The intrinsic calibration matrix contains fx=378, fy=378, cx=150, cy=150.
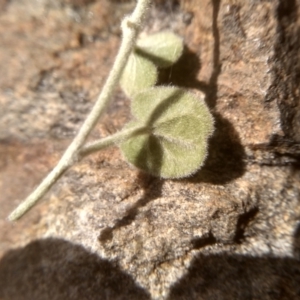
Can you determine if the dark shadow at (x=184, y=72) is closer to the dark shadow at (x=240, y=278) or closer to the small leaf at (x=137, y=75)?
the small leaf at (x=137, y=75)

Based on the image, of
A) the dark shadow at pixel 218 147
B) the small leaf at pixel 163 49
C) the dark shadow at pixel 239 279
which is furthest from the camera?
the small leaf at pixel 163 49

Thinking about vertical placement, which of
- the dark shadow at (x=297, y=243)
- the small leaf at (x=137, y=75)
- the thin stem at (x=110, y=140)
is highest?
the small leaf at (x=137, y=75)

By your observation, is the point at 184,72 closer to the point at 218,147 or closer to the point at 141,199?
the point at 218,147

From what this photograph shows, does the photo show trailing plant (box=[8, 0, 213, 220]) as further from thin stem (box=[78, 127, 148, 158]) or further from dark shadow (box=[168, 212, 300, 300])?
dark shadow (box=[168, 212, 300, 300])

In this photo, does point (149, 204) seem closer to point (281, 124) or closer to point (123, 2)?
point (281, 124)

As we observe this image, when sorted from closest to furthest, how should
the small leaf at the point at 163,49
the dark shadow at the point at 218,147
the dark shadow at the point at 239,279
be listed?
the dark shadow at the point at 239,279 → the dark shadow at the point at 218,147 → the small leaf at the point at 163,49

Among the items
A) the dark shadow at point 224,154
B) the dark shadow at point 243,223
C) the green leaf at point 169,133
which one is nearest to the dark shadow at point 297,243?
the dark shadow at point 243,223

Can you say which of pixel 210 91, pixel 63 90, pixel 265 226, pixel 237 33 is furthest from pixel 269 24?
pixel 63 90

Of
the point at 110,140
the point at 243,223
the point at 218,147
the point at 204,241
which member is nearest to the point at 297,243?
the point at 243,223
